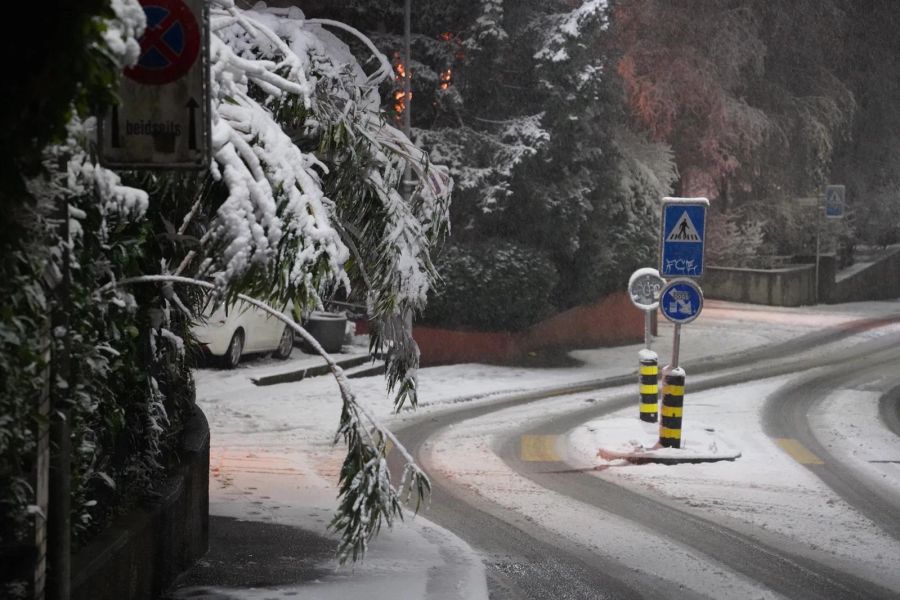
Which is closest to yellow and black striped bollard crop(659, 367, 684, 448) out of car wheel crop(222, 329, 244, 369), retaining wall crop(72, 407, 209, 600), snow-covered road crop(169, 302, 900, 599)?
snow-covered road crop(169, 302, 900, 599)

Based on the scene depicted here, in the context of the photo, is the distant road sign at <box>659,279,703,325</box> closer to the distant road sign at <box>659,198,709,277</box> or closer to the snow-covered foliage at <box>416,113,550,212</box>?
the distant road sign at <box>659,198,709,277</box>

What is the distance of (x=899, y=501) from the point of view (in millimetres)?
11352

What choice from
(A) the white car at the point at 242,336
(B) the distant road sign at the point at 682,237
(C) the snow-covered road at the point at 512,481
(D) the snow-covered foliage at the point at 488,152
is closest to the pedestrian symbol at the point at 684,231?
(B) the distant road sign at the point at 682,237

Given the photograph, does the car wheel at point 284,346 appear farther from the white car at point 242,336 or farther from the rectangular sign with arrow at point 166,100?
the rectangular sign with arrow at point 166,100

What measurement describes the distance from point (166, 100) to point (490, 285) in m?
17.4

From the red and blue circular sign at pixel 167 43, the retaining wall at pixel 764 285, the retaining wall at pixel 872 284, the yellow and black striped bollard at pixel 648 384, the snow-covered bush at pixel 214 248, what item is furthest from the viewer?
the retaining wall at pixel 872 284

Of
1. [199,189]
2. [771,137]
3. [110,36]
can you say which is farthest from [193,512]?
[771,137]

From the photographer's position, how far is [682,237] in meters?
13.5

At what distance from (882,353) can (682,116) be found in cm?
1024

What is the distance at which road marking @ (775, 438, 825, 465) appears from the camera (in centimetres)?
1343

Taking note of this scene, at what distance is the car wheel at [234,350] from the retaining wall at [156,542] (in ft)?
35.0

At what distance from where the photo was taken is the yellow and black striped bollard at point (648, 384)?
47.9 ft

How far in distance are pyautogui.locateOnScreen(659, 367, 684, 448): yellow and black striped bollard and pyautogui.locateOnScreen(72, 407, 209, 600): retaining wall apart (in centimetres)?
628

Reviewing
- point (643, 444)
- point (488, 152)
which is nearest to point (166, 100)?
point (643, 444)
